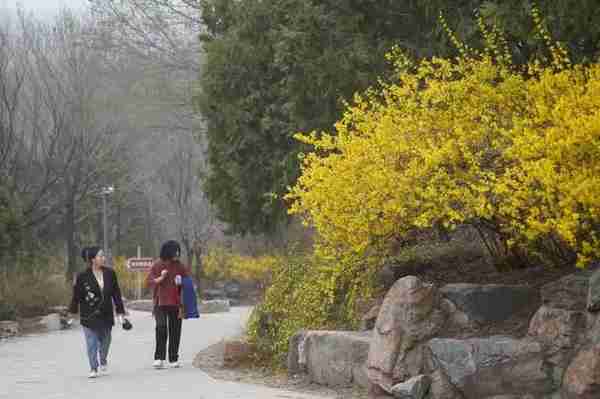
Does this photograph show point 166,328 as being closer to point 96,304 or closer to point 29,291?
point 96,304

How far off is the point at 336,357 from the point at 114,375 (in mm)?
3638

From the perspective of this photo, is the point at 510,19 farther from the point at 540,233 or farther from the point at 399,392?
the point at 399,392

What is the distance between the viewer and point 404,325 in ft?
34.3

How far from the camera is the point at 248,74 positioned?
65.3 feet

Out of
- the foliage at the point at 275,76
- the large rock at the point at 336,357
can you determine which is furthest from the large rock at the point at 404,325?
the foliage at the point at 275,76

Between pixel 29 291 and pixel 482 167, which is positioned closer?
pixel 482 167

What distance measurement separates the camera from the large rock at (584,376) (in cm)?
878

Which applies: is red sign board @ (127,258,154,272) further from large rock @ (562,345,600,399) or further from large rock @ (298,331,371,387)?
large rock @ (562,345,600,399)

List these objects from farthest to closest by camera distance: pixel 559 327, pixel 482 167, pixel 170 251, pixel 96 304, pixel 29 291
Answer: pixel 29 291 → pixel 170 251 → pixel 96 304 → pixel 482 167 → pixel 559 327

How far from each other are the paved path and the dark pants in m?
0.28

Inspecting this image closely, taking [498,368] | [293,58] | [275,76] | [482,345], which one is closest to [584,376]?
[498,368]

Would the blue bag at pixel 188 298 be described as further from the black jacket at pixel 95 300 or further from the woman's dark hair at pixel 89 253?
the woman's dark hair at pixel 89 253

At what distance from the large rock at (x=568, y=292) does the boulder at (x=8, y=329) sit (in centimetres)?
1680

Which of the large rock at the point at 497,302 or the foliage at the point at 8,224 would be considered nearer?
the large rock at the point at 497,302
